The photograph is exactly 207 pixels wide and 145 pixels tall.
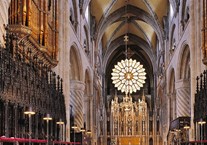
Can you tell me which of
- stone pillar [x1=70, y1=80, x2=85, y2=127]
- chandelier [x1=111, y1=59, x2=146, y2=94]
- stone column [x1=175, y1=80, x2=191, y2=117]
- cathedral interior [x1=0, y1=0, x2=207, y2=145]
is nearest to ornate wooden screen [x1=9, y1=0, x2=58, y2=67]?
cathedral interior [x1=0, y1=0, x2=207, y2=145]

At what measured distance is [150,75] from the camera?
48.2 m

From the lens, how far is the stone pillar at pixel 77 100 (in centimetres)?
2742

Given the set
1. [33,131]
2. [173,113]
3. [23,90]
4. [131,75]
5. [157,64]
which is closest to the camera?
[23,90]

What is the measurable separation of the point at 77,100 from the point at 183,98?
21.5 ft

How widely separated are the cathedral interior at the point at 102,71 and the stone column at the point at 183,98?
0.06 meters

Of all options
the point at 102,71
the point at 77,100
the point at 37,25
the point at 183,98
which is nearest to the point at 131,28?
the point at 102,71

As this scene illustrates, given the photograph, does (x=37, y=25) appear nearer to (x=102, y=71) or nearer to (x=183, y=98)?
(x=183, y=98)

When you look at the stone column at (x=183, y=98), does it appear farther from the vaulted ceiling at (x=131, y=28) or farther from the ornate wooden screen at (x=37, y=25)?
the ornate wooden screen at (x=37, y=25)

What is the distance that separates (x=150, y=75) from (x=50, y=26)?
102 ft

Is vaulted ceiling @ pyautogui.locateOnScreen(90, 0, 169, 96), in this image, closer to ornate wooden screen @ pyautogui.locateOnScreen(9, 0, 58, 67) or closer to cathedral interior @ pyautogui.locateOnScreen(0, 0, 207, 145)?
cathedral interior @ pyautogui.locateOnScreen(0, 0, 207, 145)

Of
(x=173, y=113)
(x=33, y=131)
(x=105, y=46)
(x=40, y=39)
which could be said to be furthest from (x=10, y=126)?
(x=105, y=46)

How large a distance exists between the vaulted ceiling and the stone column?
8.11 metres

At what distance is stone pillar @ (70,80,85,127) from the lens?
90.0 feet

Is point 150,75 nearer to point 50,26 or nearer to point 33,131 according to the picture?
point 50,26
